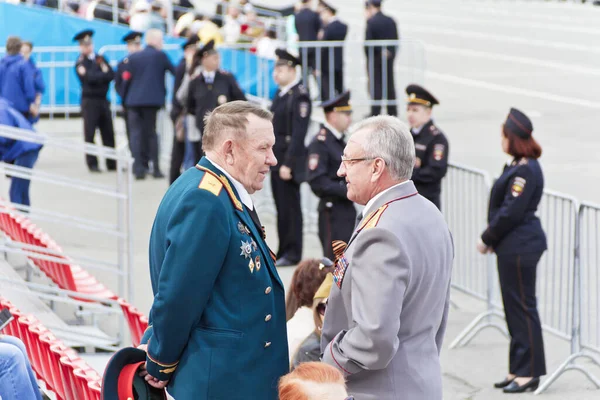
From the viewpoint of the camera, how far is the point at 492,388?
7.16 metres

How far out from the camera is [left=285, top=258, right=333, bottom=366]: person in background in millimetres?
4984

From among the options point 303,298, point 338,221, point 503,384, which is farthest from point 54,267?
point 503,384

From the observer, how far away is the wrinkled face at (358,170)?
3947 millimetres

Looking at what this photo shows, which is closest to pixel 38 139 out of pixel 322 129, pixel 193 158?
pixel 322 129

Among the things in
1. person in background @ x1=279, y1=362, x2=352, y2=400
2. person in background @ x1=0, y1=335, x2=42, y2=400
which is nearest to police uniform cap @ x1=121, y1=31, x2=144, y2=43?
person in background @ x1=0, y1=335, x2=42, y2=400

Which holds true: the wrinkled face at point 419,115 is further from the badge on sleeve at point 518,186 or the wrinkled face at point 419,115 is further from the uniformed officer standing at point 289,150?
the badge on sleeve at point 518,186

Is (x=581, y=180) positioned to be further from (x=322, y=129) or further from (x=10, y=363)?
(x=10, y=363)

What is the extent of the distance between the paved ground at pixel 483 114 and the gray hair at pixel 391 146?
3391mm

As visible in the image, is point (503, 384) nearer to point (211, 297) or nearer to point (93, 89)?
point (211, 297)

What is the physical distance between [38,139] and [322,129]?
252 centimetres

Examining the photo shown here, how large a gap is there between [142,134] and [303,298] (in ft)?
31.3

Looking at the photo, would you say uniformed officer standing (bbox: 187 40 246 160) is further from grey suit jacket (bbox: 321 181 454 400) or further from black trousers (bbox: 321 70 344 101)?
grey suit jacket (bbox: 321 181 454 400)

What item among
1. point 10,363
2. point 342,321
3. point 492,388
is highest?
point 342,321

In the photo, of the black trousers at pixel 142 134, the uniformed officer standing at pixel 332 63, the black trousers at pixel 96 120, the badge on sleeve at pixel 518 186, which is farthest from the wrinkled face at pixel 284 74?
the uniformed officer standing at pixel 332 63
